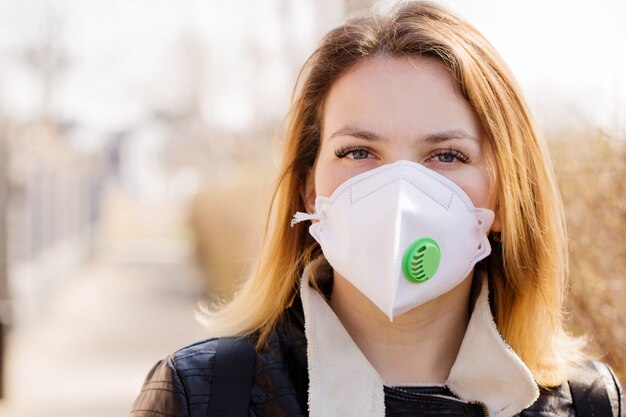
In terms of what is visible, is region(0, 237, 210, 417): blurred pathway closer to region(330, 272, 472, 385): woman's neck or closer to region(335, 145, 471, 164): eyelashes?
region(330, 272, 472, 385): woman's neck

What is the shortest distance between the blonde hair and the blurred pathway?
18.4 ft

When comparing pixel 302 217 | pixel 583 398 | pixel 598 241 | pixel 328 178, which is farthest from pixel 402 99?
pixel 598 241

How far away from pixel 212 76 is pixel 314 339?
34199mm

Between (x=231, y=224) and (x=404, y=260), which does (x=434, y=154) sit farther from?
(x=231, y=224)

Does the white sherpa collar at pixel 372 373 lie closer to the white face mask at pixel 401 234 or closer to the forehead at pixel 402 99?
the white face mask at pixel 401 234

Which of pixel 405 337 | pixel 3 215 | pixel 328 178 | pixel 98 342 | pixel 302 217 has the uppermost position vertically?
A: pixel 328 178

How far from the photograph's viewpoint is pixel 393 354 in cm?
203

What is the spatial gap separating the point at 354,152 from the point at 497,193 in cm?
35

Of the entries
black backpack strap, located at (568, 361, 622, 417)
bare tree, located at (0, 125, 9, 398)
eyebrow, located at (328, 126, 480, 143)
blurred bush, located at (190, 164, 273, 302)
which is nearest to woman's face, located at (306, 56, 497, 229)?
eyebrow, located at (328, 126, 480, 143)

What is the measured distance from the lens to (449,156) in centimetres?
198

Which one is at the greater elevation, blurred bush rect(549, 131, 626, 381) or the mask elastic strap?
the mask elastic strap

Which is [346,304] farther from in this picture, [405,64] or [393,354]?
[405,64]

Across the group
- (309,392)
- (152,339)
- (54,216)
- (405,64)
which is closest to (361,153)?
(405,64)

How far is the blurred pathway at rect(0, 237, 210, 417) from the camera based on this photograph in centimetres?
798
